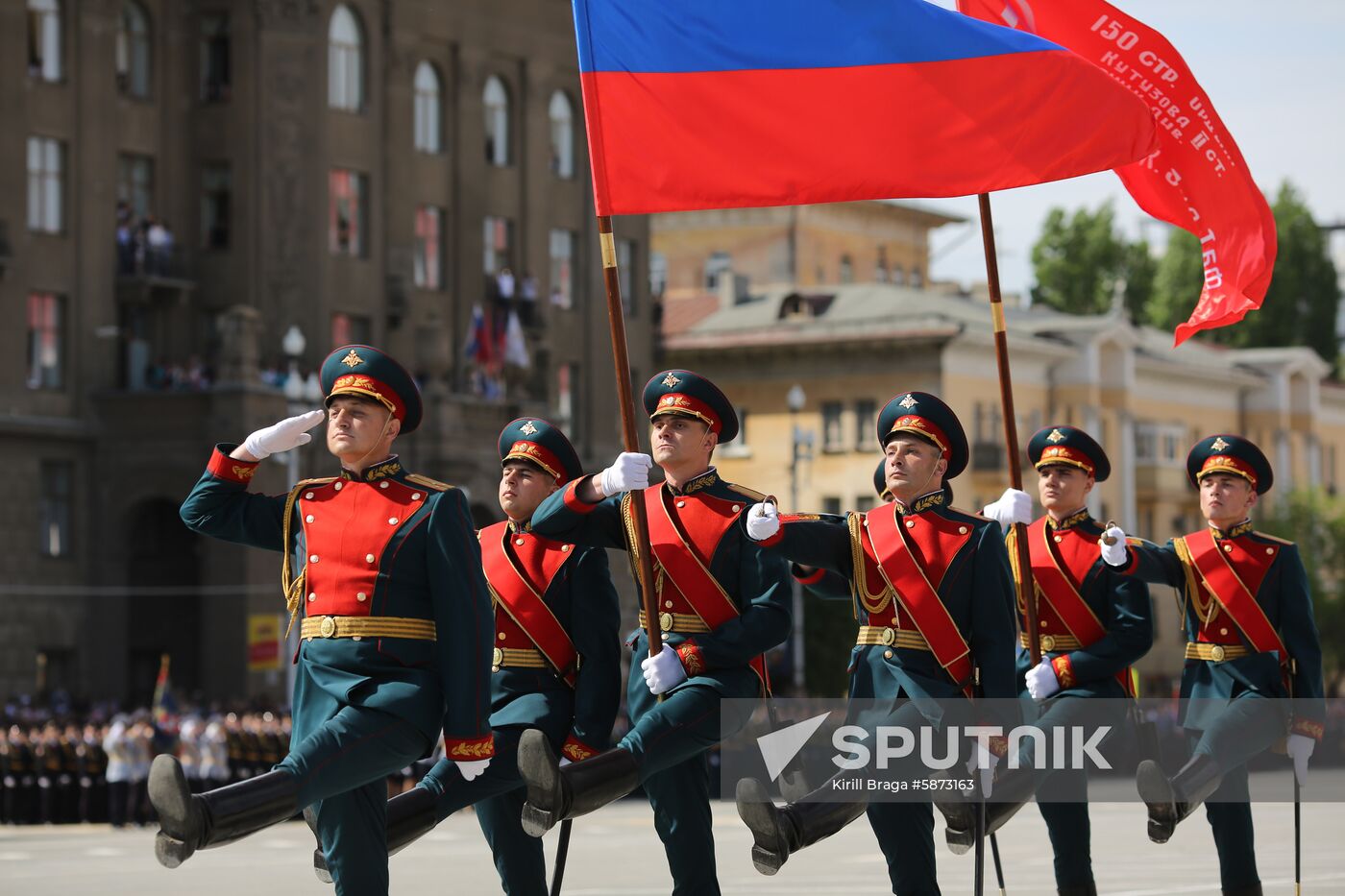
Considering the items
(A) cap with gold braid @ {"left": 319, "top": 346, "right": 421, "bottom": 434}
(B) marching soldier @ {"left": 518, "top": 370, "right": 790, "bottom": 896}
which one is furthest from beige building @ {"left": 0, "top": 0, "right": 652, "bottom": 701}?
(A) cap with gold braid @ {"left": 319, "top": 346, "right": 421, "bottom": 434}

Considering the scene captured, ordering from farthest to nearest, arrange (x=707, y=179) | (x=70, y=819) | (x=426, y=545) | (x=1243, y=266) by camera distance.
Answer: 1. (x=70, y=819)
2. (x=1243, y=266)
3. (x=707, y=179)
4. (x=426, y=545)

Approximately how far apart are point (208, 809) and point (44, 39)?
42499 millimetres

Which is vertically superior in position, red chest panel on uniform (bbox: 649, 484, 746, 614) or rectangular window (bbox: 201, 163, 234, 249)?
rectangular window (bbox: 201, 163, 234, 249)

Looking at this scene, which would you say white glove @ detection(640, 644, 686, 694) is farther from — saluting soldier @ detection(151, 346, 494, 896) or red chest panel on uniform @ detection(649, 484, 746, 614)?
saluting soldier @ detection(151, 346, 494, 896)

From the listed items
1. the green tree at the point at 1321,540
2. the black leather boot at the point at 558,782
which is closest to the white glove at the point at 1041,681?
the black leather boot at the point at 558,782

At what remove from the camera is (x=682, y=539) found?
1151cm

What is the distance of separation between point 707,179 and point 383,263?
146 ft

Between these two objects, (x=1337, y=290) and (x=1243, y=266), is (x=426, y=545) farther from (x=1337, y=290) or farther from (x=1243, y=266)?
(x=1337, y=290)

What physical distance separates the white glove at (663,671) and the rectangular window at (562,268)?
5143 centimetres

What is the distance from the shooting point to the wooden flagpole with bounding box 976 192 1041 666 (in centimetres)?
1235

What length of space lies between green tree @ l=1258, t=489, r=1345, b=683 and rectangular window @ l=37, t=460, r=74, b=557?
39986 mm

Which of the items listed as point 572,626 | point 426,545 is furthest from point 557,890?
point 426,545

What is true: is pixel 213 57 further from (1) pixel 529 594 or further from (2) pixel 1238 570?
(1) pixel 529 594

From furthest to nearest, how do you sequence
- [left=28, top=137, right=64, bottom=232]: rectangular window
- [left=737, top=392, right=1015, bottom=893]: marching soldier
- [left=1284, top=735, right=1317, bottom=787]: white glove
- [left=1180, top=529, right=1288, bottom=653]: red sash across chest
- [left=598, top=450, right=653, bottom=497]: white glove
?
[left=28, top=137, right=64, bottom=232]: rectangular window < [left=1180, top=529, right=1288, bottom=653]: red sash across chest < [left=1284, top=735, right=1317, bottom=787]: white glove < [left=737, top=392, right=1015, bottom=893]: marching soldier < [left=598, top=450, right=653, bottom=497]: white glove
